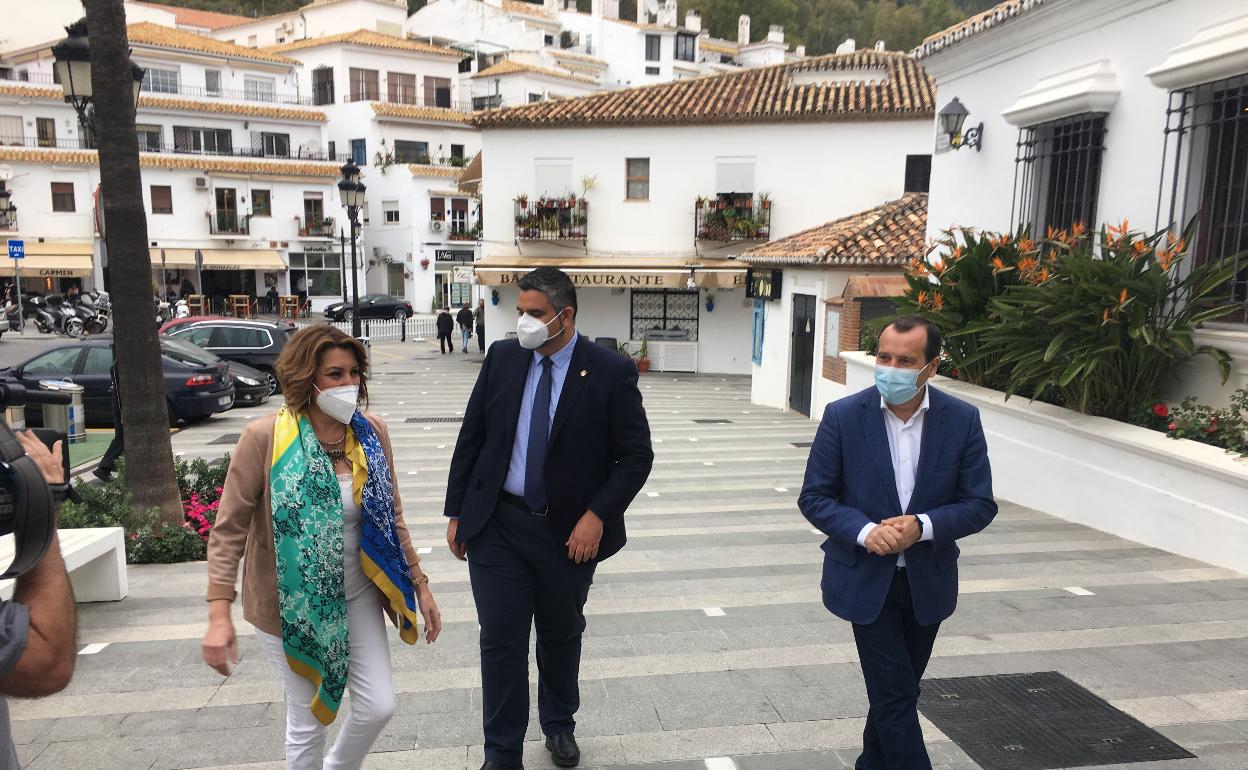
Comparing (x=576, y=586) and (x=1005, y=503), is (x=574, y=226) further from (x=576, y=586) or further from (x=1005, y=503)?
(x=576, y=586)

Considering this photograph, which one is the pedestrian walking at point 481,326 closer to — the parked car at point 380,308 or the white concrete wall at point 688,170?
the white concrete wall at point 688,170

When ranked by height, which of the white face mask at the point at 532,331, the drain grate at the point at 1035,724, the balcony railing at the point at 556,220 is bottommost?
the drain grate at the point at 1035,724

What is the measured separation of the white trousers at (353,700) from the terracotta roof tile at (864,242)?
40.6ft

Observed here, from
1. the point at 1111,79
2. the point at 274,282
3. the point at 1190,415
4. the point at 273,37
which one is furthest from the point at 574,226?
the point at 273,37

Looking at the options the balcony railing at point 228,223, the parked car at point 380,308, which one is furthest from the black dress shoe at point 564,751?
the balcony railing at point 228,223

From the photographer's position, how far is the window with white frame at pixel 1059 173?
9117 mm

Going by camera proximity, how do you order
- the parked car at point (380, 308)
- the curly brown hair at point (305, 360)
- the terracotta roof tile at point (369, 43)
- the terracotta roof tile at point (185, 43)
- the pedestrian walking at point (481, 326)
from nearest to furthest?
the curly brown hair at point (305, 360)
the pedestrian walking at point (481, 326)
the parked car at point (380, 308)
the terracotta roof tile at point (185, 43)
the terracotta roof tile at point (369, 43)

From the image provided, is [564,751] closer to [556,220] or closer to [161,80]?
[556,220]

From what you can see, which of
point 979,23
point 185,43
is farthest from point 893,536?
Result: point 185,43

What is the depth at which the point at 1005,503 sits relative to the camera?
845 centimetres

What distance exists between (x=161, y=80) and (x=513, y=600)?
154 ft

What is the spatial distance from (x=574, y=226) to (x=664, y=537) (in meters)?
18.2

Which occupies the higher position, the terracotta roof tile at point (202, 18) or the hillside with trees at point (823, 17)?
A: the hillside with trees at point (823, 17)

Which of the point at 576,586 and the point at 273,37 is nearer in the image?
the point at 576,586
